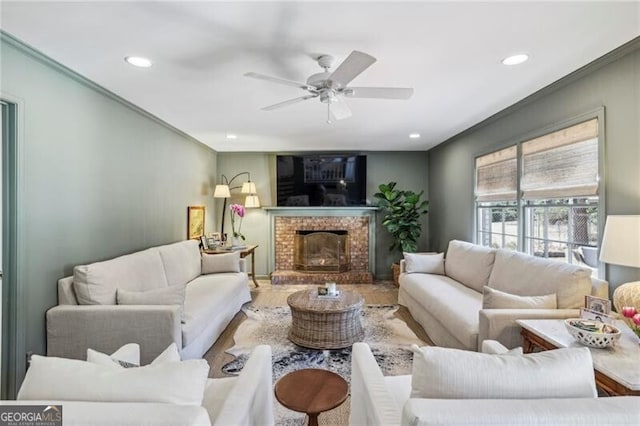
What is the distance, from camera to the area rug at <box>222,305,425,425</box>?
267cm

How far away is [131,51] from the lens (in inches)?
86.3

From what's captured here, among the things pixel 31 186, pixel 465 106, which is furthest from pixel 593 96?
pixel 31 186

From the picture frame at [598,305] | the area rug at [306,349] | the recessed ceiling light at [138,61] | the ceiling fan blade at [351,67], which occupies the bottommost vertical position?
the area rug at [306,349]

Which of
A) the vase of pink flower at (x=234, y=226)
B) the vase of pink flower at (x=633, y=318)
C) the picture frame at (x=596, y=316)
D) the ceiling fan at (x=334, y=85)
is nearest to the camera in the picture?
the vase of pink flower at (x=633, y=318)

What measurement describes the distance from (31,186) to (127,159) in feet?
3.82

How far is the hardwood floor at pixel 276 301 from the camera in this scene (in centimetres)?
293

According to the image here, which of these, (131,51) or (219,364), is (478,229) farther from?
(131,51)

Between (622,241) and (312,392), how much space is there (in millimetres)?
1968

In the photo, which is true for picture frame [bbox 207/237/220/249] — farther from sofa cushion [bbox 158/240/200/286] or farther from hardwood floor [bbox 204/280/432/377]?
hardwood floor [bbox 204/280/432/377]

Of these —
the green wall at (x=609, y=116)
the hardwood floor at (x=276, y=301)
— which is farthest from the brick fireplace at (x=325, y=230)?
the green wall at (x=609, y=116)

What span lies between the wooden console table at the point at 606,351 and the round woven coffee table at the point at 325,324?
151cm

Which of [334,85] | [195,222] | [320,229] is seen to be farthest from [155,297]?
[320,229]

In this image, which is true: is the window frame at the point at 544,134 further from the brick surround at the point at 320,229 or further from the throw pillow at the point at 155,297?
the throw pillow at the point at 155,297

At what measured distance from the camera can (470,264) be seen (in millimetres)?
3652
